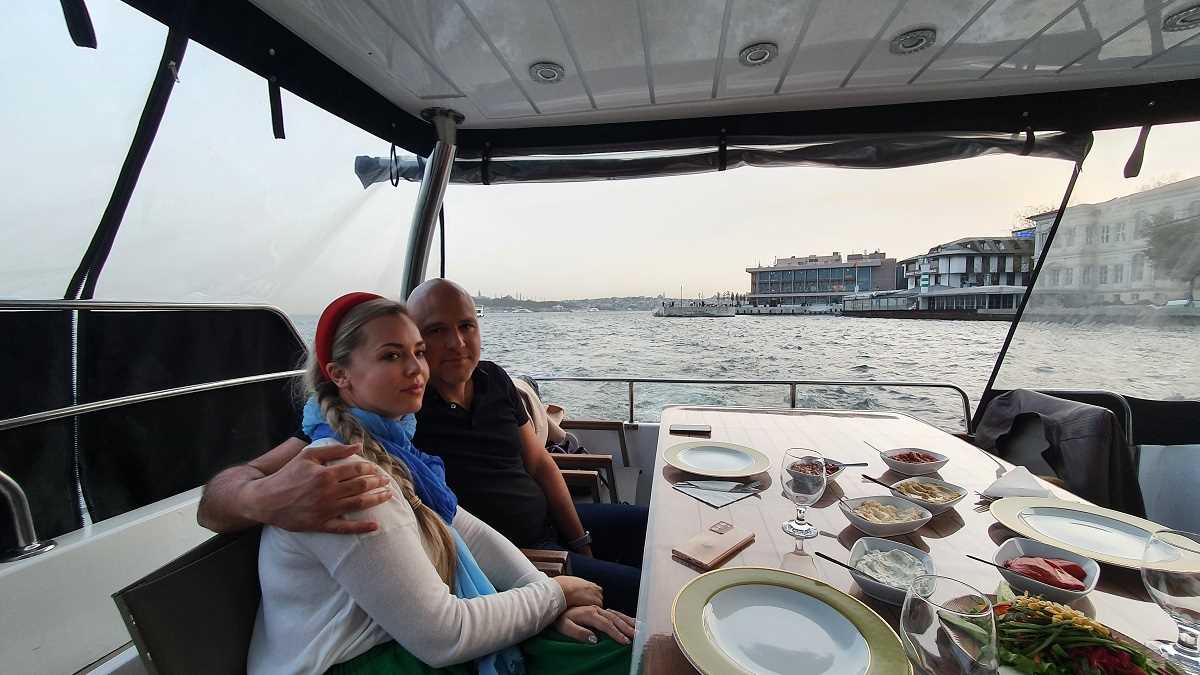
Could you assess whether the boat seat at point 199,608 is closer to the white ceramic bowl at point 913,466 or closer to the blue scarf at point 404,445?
the blue scarf at point 404,445

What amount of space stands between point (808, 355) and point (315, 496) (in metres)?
13.5

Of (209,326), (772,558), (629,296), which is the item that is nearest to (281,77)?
(209,326)

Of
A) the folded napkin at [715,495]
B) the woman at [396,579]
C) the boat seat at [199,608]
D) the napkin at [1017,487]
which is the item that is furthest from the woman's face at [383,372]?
the napkin at [1017,487]

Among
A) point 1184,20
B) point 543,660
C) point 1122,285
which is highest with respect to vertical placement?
point 1184,20

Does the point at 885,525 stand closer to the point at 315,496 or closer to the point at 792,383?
the point at 315,496

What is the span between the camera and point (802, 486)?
1048mm

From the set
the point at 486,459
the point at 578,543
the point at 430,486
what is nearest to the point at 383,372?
the point at 430,486

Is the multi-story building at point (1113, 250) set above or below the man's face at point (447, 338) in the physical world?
above

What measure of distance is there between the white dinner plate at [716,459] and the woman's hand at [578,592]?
1.51 feet

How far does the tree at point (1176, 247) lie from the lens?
2.73 metres

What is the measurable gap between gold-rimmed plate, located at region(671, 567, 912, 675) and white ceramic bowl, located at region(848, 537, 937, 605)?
2.5 inches

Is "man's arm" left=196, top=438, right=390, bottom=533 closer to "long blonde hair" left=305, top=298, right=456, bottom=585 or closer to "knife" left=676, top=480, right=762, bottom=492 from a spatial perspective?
"long blonde hair" left=305, top=298, right=456, bottom=585

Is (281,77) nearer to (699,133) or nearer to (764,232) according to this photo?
(699,133)

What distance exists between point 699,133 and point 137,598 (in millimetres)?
2784
